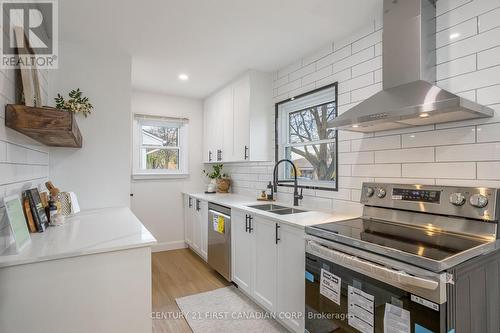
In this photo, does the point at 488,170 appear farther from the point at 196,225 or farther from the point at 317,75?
the point at 196,225

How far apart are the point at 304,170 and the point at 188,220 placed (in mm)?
2082

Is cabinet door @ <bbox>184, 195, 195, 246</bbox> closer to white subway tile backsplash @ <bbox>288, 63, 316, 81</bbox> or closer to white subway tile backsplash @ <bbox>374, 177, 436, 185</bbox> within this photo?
white subway tile backsplash @ <bbox>288, 63, 316, 81</bbox>

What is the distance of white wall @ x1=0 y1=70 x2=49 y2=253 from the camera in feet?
4.31

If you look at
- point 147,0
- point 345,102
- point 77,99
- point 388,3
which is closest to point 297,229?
point 345,102

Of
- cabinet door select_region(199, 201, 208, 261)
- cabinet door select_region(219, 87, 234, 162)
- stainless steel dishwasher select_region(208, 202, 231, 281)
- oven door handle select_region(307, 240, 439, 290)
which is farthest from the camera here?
cabinet door select_region(219, 87, 234, 162)

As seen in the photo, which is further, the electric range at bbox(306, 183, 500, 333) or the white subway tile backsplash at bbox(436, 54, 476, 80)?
the white subway tile backsplash at bbox(436, 54, 476, 80)

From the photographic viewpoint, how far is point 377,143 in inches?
81.1

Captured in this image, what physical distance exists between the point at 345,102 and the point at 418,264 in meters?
1.55

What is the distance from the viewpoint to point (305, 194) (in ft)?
8.98

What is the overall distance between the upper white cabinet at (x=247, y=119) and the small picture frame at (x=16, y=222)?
2.16m

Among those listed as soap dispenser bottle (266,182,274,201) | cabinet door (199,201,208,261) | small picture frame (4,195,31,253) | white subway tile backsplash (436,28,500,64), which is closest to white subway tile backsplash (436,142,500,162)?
white subway tile backsplash (436,28,500,64)

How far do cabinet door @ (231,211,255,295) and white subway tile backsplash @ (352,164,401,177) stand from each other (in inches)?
43.3

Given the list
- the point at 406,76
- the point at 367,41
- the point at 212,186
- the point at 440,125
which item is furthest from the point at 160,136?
the point at 440,125

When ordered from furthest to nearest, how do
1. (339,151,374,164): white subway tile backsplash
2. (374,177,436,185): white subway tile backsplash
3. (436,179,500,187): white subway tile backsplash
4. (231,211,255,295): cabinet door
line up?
(231,211,255,295): cabinet door < (339,151,374,164): white subway tile backsplash < (374,177,436,185): white subway tile backsplash < (436,179,500,187): white subway tile backsplash
